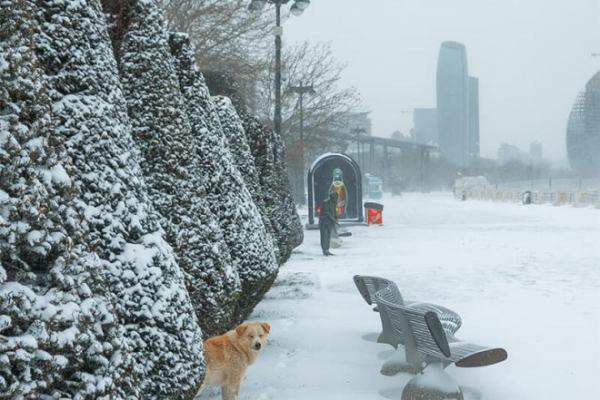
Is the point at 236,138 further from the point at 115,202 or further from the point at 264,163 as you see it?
the point at 115,202

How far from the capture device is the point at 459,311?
9.08 m

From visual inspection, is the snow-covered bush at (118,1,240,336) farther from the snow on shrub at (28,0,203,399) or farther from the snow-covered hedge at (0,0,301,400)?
the snow on shrub at (28,0,203,399)

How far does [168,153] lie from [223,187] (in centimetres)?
161

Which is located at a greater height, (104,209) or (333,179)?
(333,179)

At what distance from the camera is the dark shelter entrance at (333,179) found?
24.5 m

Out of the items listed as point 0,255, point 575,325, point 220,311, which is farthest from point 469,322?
point 0,255

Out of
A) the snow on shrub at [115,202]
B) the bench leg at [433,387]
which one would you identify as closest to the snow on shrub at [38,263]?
the snow on shrub at [115,202]

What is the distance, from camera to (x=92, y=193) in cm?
336

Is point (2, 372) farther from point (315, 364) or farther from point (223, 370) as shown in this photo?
point (315, 364)

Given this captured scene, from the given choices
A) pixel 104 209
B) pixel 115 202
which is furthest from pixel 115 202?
pixel 104 209

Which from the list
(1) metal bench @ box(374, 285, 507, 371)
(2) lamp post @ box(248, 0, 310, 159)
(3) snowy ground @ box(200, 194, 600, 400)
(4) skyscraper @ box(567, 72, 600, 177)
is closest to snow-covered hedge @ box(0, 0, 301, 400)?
(3) snowy ground @ box(200, 194, 600, 400)

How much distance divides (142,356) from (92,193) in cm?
93

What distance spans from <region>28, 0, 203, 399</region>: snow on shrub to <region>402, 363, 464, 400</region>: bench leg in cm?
218

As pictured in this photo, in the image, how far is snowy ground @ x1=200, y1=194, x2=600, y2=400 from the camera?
5961mm
